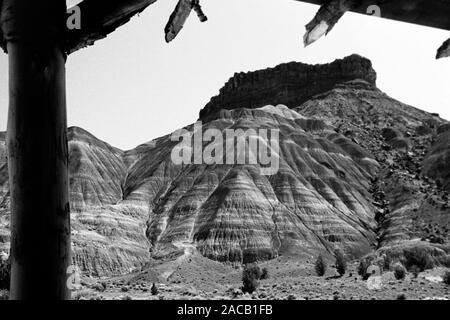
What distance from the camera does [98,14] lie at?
75.9 inches

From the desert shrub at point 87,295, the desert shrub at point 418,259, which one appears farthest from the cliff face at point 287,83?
the desert shrub at point 87,295

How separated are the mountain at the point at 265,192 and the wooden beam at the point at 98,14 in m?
43.7

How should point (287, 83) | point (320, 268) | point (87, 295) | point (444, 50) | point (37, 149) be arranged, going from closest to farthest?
point (37, 149)
point (444, 50)
point (87, 295)
point (320, 268)
point (287, 83)

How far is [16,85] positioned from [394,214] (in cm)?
5406

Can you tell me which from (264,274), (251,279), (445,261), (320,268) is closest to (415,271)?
(445,261)

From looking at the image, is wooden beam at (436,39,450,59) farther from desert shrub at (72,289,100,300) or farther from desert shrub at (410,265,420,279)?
desert shrub at (410,265,420,279)

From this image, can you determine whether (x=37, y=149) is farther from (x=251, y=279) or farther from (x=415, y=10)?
(x=251, y=279)

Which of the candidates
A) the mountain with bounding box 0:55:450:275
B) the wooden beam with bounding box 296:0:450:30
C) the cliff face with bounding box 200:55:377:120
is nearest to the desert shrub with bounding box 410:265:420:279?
the mountain with bounding box 0:55:450:275

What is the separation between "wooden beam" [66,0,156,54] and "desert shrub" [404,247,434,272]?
1612 inches

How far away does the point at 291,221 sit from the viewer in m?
49.7

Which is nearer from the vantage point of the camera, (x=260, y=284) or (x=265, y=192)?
(x=260, y=284)

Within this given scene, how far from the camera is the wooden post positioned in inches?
62.9

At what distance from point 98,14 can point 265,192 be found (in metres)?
52.8
